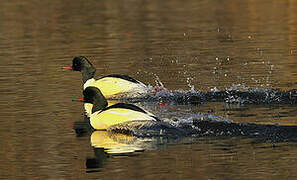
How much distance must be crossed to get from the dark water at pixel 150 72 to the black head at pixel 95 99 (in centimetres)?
46

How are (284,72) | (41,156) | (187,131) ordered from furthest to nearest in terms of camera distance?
1. (284,72)
2. (187,131)
3. (41,156)

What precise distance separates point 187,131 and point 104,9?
25.6 meters

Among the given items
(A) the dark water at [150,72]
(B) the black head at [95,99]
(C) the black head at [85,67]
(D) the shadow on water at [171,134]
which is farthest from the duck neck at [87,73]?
(D) the shadow on water at [171,134]

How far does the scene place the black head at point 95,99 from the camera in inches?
588

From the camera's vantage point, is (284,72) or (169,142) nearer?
(169,142)

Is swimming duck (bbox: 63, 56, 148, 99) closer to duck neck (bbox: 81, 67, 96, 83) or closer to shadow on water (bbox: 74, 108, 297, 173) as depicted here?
duck neck (bbox: 81, 67, 96, 83)

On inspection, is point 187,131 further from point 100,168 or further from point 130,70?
point 130,70

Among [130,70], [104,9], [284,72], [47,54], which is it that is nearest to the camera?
[284,72]

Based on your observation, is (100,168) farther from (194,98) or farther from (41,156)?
(194,98)

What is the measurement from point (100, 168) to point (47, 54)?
13034 millimetres

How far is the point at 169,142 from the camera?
1300cm

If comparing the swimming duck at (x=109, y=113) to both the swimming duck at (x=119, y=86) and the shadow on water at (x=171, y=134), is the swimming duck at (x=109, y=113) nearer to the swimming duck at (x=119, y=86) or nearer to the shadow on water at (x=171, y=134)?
the shadow on water at (x=171, y=134)

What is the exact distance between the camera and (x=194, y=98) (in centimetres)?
1662

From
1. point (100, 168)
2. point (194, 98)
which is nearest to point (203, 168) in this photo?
point (100, 168)
